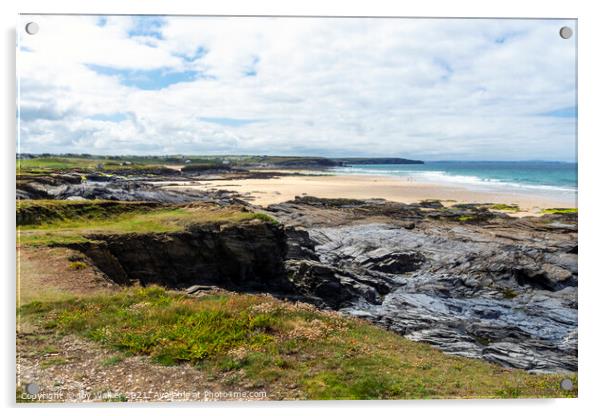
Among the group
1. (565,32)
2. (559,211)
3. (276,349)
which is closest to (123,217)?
(276,349)

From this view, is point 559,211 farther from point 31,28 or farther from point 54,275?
point 31,28

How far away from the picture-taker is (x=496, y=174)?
534 inches

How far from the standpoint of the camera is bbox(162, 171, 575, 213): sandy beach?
12516 millimetres

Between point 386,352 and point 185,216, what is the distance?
8.67 metres

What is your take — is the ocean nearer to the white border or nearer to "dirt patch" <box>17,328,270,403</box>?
the white border

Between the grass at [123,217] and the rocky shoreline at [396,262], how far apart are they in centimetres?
36

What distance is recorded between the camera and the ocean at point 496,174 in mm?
10672

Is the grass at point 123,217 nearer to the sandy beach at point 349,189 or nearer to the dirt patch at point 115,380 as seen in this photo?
the sandy beach at point 349,189

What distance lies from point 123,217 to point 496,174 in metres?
13.0

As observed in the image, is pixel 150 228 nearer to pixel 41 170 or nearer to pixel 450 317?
pixel 41 170

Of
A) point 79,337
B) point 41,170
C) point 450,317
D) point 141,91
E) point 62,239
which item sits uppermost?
point 141,91

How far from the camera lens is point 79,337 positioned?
8.74 metres

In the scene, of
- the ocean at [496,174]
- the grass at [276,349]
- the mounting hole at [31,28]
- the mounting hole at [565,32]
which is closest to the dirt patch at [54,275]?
the grass at [276,349]
